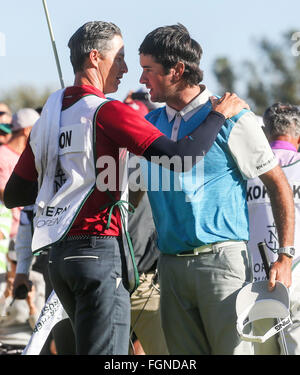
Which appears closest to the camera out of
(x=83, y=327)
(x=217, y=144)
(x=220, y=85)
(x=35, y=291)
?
(x=83, y=327)

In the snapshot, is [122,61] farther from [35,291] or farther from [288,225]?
[35,291]

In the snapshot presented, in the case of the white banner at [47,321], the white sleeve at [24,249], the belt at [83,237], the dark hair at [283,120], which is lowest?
the white banner at [47,321]

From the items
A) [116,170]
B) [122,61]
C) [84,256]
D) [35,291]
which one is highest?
[122,61]

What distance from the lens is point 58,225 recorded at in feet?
12.8

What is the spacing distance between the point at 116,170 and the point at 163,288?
2.86 feet

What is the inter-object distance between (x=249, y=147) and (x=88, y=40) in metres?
0.95

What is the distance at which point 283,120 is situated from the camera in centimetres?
607

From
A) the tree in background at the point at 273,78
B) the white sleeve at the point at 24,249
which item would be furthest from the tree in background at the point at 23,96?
the white sleeve at the point at 24,249

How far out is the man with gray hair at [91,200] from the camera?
385 cm

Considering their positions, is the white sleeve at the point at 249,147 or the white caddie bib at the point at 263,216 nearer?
the white sleeve at the point at 249,147

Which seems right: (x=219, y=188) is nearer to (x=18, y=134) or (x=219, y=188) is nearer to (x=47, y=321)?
(x=47, y=321)

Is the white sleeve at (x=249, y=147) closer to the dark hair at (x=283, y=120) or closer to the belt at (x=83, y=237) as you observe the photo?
the belt at (x=83, y=237)
